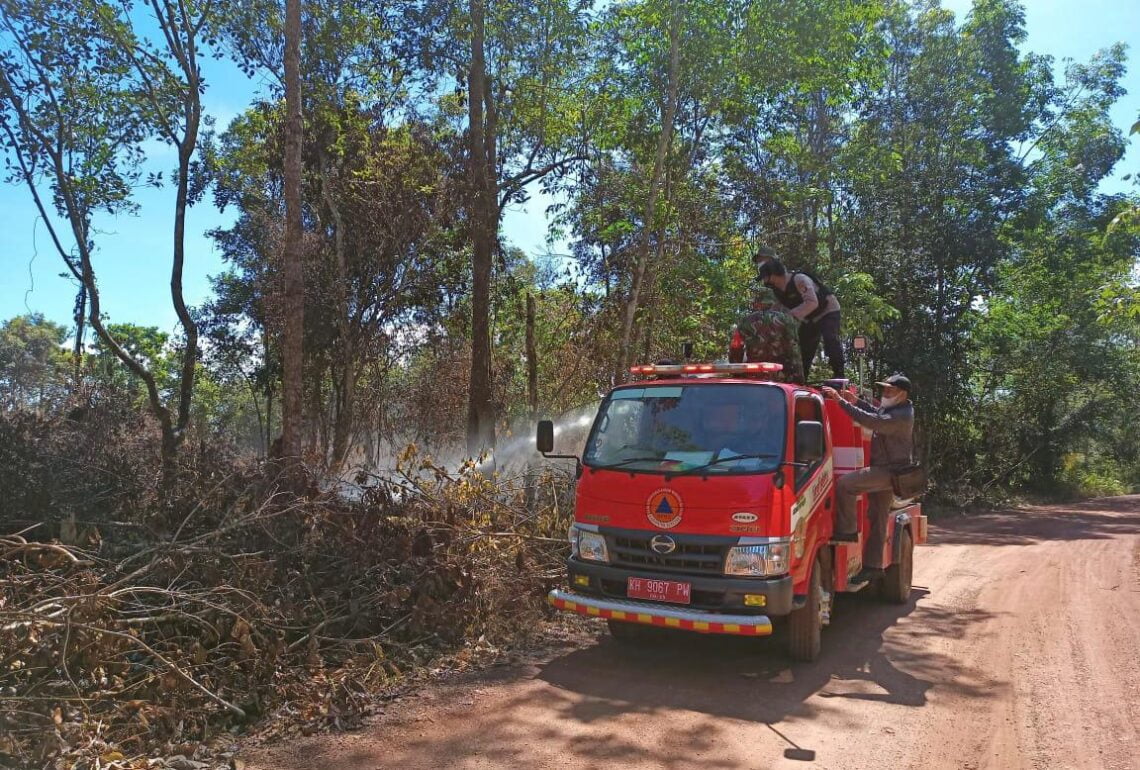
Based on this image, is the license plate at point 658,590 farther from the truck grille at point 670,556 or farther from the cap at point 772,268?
the cap at point 772,268

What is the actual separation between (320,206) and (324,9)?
7.10m

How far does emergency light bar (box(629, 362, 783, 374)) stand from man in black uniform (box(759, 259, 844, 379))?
5.63 ft

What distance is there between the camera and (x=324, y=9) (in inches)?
541

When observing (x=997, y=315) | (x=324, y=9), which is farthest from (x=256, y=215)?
(x=997, y=315)

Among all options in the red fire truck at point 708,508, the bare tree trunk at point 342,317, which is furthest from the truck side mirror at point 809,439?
the bare tree trunk at point 342,317

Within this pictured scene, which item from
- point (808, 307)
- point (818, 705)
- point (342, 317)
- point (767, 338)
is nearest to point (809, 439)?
point (818, 705)

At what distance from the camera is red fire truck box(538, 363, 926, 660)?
5914mm

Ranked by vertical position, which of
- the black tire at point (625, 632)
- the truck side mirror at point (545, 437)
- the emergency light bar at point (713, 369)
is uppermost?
the emergency light bar at point (713, 369)

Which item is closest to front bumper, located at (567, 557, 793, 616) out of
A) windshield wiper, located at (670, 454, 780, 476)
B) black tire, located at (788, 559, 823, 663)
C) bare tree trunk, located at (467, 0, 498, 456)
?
black tire, located at (788, 559, 823, 663)

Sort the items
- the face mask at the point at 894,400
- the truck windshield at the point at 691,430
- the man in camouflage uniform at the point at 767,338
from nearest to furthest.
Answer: the truck windshield at the point at 691,430 → the face mask at the point at 894,400 → the man in camouflage uniform at the point at 767,338

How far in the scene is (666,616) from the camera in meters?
5.96

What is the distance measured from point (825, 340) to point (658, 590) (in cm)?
394

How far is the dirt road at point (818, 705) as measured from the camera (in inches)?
192

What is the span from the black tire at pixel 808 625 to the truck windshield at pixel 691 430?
1139 mm
